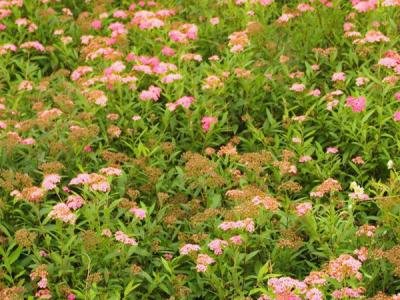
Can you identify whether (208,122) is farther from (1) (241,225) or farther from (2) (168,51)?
(1) (241,225)

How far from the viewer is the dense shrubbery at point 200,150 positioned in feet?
15.4

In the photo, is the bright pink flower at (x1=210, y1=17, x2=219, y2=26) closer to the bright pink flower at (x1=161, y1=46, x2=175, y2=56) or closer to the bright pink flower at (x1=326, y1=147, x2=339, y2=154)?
the bright pink flower at (x1=161, y1=46, x2=175, y2=56)

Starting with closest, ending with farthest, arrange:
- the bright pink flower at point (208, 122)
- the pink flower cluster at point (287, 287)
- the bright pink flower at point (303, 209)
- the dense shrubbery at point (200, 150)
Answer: the pink flower cluster at point (287, 287) < the dense shrubbery at point (200, 150) < the bright pink flower at point (303, 209) < the bright pink flower at point (208, 122)

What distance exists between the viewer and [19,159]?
5.90 metres

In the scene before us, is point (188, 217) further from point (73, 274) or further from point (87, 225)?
point (73, 274)

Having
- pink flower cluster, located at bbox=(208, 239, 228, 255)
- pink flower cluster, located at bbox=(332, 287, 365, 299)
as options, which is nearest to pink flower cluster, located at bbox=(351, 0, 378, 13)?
pink flower cluster, located at bbox=(208, 239, 228, 255)

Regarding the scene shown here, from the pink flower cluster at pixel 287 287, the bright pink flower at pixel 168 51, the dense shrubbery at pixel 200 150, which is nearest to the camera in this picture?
the pink flower cluster at pixel 287 287

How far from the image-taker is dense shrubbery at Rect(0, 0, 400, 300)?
15.4 feet

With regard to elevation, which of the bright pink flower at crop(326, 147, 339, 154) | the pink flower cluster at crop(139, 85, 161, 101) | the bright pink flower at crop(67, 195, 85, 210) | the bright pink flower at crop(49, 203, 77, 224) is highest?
the bright pink flower at crop(49, 203, 77, 224)

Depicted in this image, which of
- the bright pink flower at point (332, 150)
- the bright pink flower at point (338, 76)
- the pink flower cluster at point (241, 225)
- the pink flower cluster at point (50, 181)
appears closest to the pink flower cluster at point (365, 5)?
the bright pink flower at point (338, 76)

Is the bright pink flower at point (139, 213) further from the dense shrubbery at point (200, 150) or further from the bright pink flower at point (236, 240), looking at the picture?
the bright pink flower at point (236, 240)

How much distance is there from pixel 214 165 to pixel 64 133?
1430mm

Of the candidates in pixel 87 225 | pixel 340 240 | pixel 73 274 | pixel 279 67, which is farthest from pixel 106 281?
pixel 279 67

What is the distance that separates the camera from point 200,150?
21.1ft
